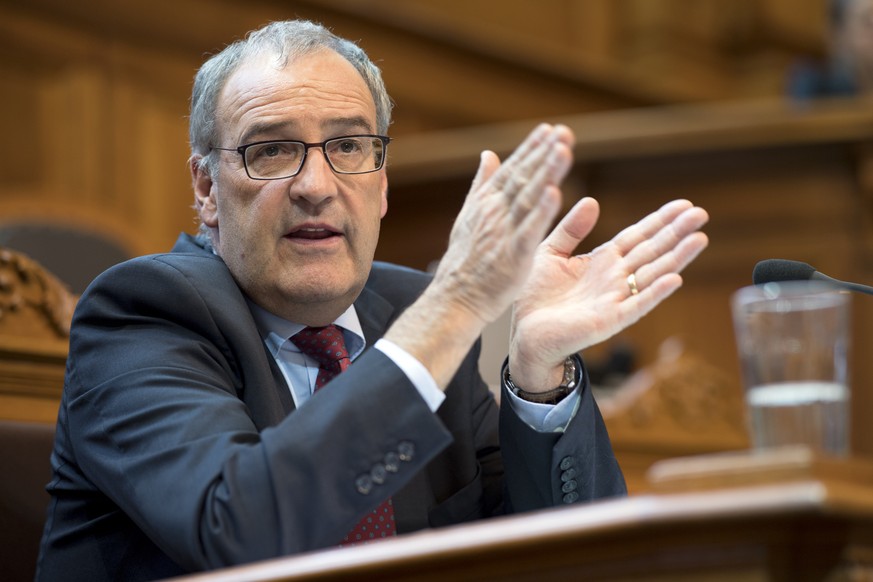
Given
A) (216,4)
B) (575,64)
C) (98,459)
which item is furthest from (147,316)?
(575,64)

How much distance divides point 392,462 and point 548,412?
41cm

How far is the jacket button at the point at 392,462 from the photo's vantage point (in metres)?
1.41

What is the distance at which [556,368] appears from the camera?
174 centimetres

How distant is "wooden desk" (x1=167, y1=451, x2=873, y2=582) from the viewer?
0.97 metres

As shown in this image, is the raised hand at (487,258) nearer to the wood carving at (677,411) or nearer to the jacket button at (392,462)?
the jacket button at (392,462)

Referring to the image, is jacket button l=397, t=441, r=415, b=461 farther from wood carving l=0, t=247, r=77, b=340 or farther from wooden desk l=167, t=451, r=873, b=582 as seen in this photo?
wood carving l=0, t=247, r=77, b=340

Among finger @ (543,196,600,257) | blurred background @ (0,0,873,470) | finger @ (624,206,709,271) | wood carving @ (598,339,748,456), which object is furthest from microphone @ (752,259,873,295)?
blurred background @ (0,0,873,470)

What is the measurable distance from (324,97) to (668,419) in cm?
173

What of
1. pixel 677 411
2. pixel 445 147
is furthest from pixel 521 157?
pixel 445 147

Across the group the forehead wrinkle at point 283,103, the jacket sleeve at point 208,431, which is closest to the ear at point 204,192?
the forehead wrinkle at point 283,103

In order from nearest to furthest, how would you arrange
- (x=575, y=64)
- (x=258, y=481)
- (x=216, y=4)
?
(x=258, y=481) → (x=216, y=4) → (x=575, y=64)

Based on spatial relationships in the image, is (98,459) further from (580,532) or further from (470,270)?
(580,532)

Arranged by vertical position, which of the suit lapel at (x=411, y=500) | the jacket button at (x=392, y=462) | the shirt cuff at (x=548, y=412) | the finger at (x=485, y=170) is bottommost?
the suit lapel at (x=411, y=500)

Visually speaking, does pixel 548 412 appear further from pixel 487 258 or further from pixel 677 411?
pixel 677 411
